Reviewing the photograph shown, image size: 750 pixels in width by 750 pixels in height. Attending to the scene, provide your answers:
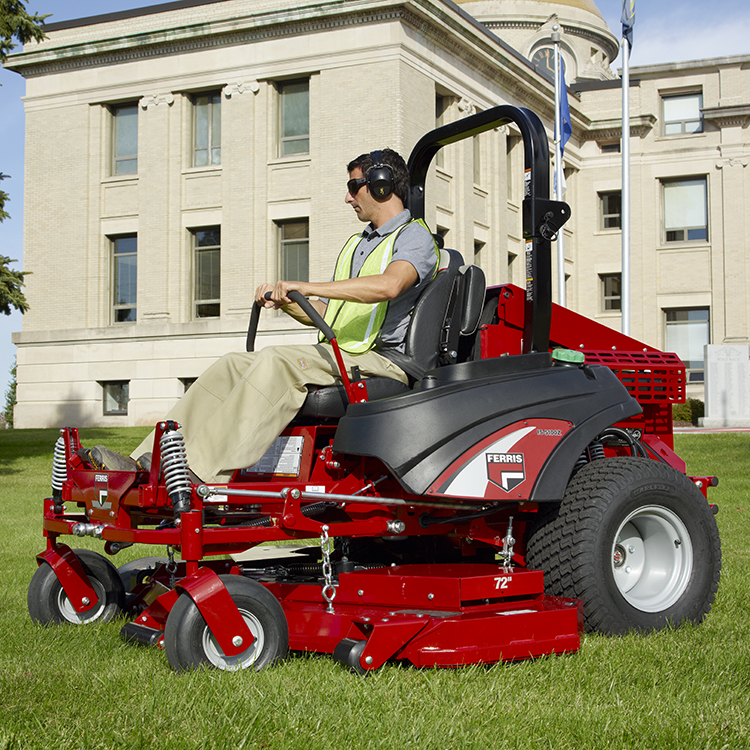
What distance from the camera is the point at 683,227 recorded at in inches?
1507

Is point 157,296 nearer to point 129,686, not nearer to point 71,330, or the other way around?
point 71,330

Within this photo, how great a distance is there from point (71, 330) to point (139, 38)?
29.1 ft

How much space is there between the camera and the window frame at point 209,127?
28.8m

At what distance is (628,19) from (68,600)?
22318 mm

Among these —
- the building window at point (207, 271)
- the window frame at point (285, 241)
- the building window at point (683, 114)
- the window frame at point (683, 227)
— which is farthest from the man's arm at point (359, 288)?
the building window at point (683, 114)

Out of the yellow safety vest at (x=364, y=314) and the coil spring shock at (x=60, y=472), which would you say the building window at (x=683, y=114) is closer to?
the yellow safety vest at (x=364, y=314)

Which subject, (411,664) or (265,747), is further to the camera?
(411,664)

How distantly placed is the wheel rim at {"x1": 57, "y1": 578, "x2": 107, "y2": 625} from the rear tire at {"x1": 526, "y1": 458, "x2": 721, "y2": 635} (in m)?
2.08

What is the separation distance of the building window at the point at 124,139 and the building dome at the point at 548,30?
64.4ft

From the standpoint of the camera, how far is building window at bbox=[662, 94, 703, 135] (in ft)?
127

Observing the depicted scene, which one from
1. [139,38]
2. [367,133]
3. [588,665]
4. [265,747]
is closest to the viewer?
[265,747]

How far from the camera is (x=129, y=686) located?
3426 millimetres

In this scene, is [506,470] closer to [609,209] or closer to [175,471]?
[175,471]

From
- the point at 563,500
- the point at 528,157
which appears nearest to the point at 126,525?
the point at 563,500
